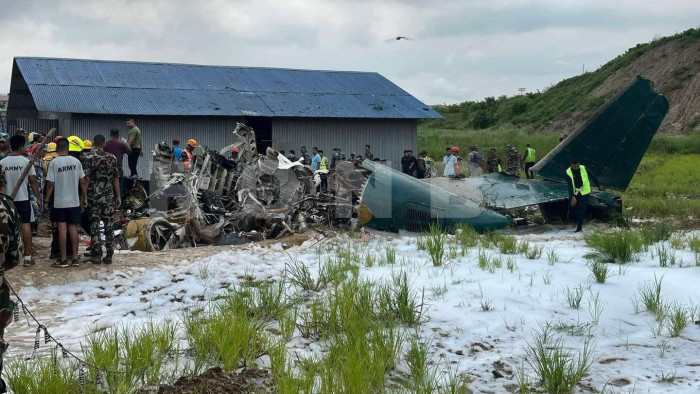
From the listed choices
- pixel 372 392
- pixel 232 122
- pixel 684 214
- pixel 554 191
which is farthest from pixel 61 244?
pixel 232 122

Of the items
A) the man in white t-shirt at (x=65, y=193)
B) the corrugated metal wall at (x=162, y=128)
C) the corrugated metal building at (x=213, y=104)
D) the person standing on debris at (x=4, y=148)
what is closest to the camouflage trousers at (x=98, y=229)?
the man in white t-shirt at (x=65, y=193)

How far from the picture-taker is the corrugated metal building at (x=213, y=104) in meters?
24.0

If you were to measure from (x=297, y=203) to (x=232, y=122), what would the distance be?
45.6 ft

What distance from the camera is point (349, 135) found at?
92.1ft

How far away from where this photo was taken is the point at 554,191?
13.8 m

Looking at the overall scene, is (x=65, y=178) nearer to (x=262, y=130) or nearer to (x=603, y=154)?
(x=603, y=154)

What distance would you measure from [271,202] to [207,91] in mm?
14396

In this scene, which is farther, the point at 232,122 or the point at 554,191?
the point at 232,122

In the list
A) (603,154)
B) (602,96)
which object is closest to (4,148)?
(603,154)

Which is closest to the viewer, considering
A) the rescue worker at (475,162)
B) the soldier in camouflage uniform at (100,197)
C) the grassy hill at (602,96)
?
the soldier in camouflage uniform at (100,197)

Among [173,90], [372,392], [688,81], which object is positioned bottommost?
[372,392]

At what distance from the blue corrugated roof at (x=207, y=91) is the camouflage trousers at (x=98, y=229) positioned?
49.1 feet

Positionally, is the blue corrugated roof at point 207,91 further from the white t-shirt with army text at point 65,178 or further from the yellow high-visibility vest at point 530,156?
the white t-shirt with army text at point 65,178

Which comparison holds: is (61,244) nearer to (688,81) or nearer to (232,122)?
(232,122)
